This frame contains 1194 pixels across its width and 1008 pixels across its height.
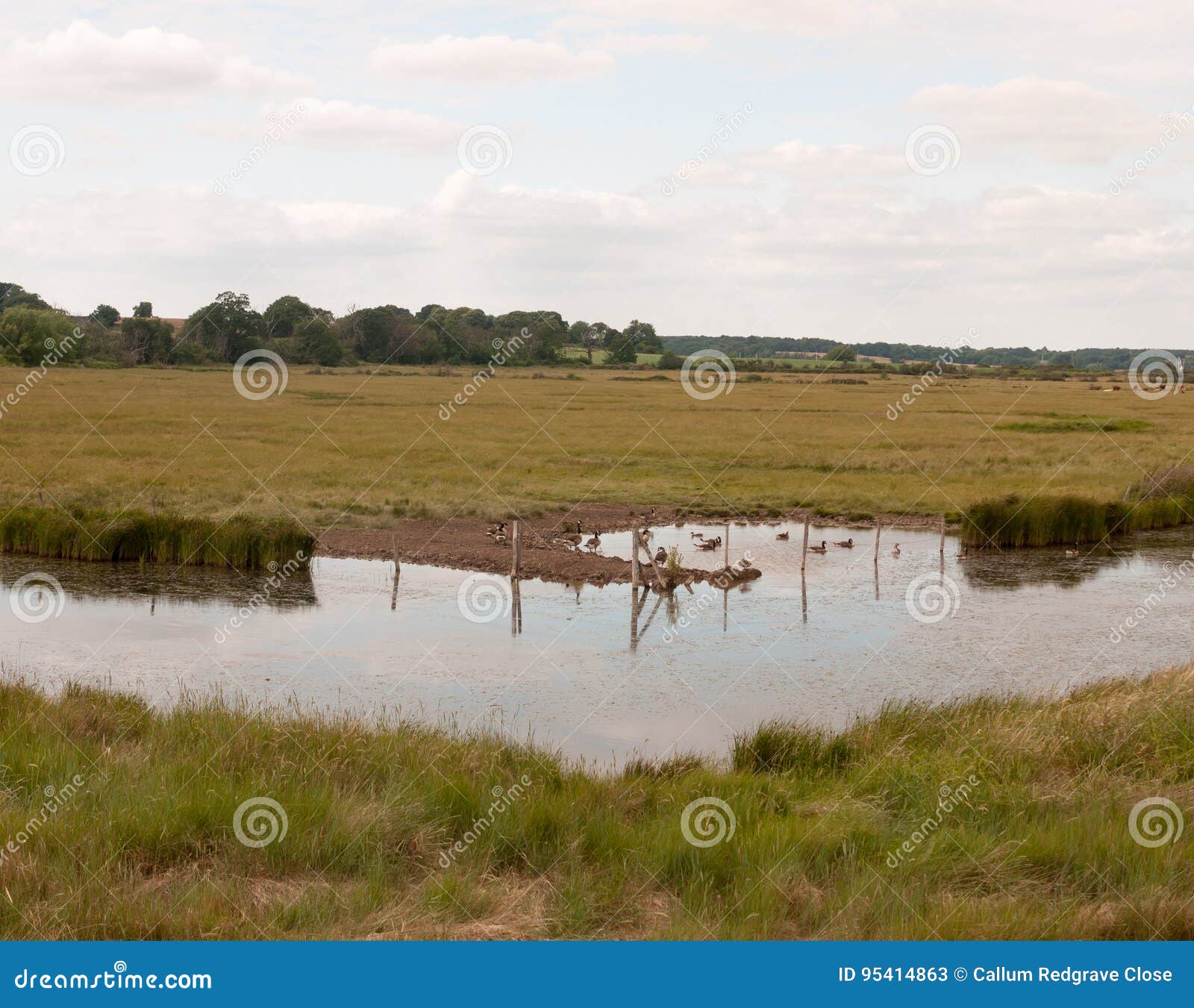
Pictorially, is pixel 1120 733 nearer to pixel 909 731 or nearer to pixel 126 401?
pixel 909 731

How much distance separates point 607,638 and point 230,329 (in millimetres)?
62839

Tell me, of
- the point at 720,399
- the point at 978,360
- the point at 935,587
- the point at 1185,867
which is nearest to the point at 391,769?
the point at 1185,867

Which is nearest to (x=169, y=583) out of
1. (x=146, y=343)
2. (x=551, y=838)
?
(x=551, y=838)

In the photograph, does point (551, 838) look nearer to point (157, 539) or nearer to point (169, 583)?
point (169, 583)

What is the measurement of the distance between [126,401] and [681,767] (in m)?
54.4

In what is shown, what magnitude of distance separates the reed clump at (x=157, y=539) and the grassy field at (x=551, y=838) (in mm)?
14918

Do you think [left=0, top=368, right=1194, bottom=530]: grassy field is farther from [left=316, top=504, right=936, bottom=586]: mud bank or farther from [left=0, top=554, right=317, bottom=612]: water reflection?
[left=0, top=554, right=317, bottom=612]: water reflection

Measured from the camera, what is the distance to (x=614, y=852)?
7.93 meters

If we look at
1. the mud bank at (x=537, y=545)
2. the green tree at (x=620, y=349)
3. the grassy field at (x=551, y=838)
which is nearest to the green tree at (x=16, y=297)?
the green tree at (x=620, y=349)

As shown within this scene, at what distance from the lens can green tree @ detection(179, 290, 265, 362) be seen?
7469 cm

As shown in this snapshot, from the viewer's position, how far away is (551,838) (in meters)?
8.21

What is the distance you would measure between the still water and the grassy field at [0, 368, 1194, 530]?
7.09 metres

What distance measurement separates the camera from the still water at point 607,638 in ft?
50.1

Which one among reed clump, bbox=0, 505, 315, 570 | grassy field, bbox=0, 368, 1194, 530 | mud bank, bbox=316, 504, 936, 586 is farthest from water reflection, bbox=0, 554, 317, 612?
grassy field, bbox=0, 368, 1194, 530
